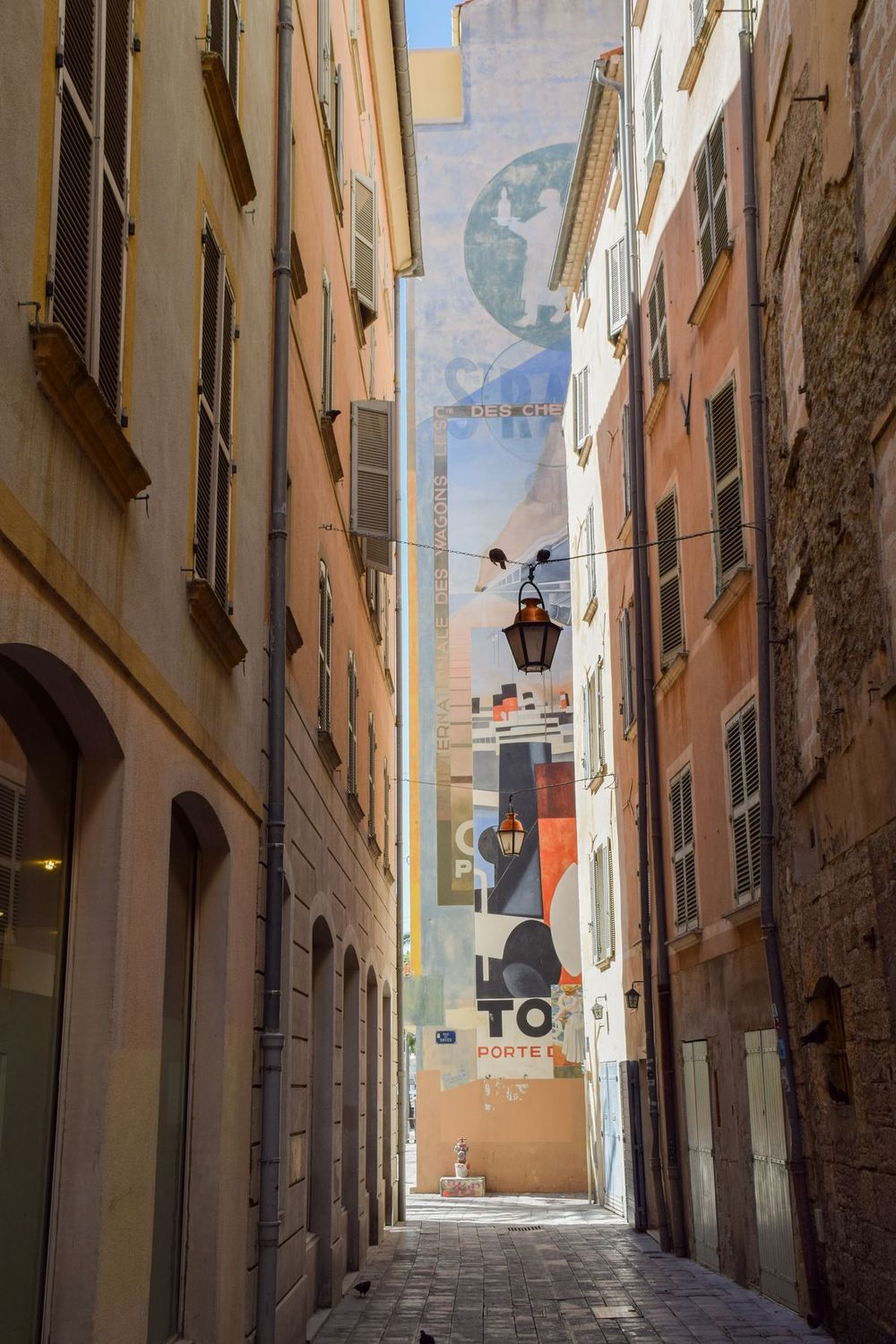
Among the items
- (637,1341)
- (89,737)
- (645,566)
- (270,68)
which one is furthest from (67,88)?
(645,566)

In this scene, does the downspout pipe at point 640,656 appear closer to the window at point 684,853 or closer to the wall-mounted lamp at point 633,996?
the wall-mounted lamp at point 633,996

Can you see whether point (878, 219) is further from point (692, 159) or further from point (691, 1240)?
point (691, 1240)

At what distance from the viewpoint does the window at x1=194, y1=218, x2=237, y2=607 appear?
7.66 m

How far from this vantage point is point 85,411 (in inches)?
199

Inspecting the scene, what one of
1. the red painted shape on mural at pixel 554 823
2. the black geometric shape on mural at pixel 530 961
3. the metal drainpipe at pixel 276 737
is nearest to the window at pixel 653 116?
the metal drainpipe at pixel 276 737

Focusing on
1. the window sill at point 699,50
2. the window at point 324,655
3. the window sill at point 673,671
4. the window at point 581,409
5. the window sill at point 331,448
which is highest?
the window at point 581,409

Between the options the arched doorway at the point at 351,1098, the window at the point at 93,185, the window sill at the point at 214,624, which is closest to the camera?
the window at the point at 93,185

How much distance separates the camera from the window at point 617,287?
19.2 meters

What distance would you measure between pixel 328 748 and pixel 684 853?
175 inches

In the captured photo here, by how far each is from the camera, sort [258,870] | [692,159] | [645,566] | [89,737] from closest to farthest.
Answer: [89,737], [258,870], [692,159], [645,566]

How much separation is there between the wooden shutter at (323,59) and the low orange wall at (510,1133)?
1997 cm

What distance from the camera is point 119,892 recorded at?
5.73 meters

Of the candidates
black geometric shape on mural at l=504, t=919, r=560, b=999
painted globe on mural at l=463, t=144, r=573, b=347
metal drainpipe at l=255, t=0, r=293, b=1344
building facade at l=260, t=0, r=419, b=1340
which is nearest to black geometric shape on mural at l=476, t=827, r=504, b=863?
black geometric shape on mural at l=504, t=919, r=560, b=999

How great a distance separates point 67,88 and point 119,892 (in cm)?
289
